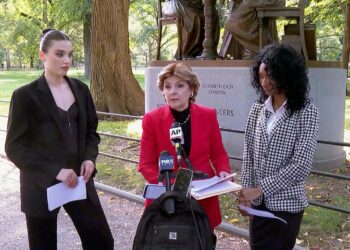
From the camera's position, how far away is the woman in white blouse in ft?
9.00

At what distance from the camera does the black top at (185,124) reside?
3.10 meters

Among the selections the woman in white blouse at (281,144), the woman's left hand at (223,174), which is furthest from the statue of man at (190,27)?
the woman in white blouse at (281,144)

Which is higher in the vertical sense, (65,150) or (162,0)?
(162,0)

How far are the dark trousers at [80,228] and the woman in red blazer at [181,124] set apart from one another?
0.54 metres

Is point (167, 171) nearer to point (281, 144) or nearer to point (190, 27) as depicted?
point (281, 144)

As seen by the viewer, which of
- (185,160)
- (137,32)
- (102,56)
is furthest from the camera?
(137,32)

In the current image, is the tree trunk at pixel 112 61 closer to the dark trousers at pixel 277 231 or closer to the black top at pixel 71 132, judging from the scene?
the black top at pixel 71 132

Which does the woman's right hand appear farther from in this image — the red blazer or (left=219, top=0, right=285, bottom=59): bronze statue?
(left=219, top=0, right=285, bottom=59): bronze statue

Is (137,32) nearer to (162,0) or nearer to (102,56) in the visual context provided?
(102,56)

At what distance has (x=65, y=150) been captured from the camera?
317 centimetres

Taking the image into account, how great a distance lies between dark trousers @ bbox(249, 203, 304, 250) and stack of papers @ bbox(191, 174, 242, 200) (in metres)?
0.28

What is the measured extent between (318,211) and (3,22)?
4713 cm

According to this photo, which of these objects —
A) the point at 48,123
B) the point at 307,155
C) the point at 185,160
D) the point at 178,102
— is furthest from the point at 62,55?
the point at 307,155

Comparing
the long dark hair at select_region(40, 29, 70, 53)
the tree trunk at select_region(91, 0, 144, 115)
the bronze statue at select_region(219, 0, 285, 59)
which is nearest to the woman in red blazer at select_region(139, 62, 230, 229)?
the long dark hair at select_region(40, 29, 70, 53)
